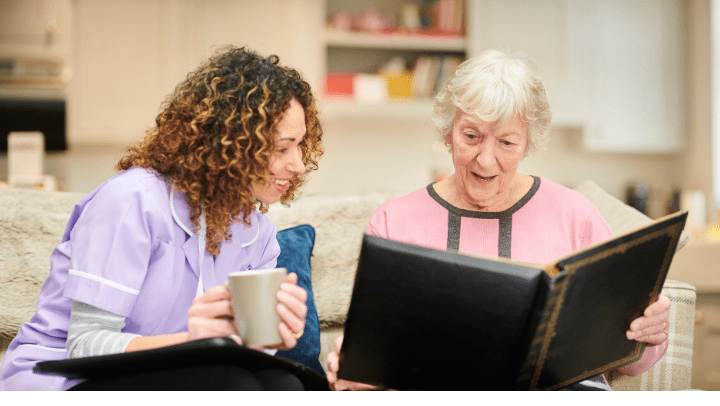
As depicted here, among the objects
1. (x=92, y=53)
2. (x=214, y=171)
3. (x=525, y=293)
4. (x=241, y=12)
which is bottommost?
(x=525, y=293)

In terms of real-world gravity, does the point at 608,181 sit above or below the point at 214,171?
below

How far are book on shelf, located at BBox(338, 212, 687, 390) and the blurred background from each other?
2.48 metres

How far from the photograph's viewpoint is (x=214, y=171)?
2.88ft

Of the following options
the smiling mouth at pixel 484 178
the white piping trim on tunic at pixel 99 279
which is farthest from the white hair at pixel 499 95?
the white piping trim on tunic at pixel 99 279

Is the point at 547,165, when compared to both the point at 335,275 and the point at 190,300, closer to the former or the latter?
the point at 335,275

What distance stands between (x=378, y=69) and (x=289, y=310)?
2.92m

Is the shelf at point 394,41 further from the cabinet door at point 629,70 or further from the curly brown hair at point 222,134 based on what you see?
the curly brown hair at point 222,134

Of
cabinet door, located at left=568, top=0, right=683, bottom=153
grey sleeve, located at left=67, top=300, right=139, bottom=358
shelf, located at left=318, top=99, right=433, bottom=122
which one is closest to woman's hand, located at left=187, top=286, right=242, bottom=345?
grey sleeve, located at left=67, top=300, right=139, bottom=358

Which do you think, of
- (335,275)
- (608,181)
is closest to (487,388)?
(335,275)

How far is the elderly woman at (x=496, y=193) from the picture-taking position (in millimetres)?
1090

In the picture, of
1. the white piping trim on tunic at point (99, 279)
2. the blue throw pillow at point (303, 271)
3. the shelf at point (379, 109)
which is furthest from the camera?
the shelf at point (379, 109)

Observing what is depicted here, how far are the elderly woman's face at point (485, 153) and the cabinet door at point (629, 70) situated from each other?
8.33ft

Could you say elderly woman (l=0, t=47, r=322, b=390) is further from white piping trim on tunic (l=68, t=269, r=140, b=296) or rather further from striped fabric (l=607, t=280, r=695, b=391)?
striped fabric (l=607, t=280, r=695, b=391)

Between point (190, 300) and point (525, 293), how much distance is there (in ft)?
1.76
